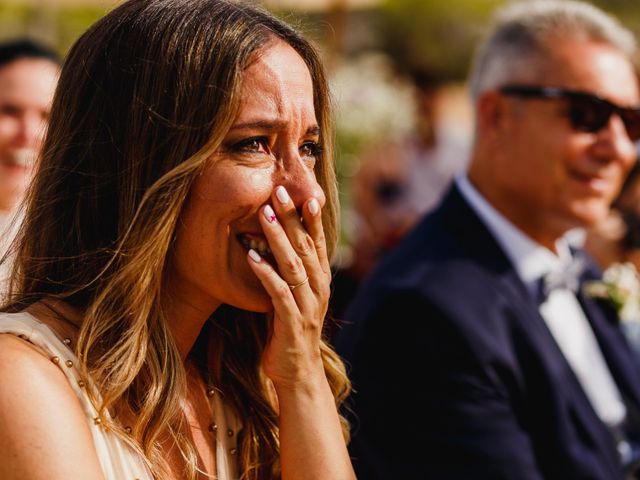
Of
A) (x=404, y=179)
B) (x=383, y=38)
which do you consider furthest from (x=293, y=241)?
(x=383, y=38)

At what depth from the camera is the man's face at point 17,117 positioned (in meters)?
4.25

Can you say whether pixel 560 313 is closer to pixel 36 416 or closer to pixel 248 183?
pixel 248 183

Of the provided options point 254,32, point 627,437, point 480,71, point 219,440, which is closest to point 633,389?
point 627,437

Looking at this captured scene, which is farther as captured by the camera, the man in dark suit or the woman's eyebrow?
the man in dark suit

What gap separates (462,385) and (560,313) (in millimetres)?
816

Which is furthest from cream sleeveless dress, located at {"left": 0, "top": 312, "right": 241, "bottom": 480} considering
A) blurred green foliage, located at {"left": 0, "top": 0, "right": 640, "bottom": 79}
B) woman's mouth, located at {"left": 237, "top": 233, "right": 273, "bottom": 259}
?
blurred green foliage, located at {"left": 0, "top": 0, "right": 640, "bottom": 79}

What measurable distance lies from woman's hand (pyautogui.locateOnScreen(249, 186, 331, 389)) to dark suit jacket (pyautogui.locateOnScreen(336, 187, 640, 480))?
3.53ft

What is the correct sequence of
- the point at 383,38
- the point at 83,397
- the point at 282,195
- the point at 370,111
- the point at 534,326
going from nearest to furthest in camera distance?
the point at 83,397, the point at 282,195, the point at 534,326, the point at 370,111, the point at 383,38

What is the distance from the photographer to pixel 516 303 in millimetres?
3379

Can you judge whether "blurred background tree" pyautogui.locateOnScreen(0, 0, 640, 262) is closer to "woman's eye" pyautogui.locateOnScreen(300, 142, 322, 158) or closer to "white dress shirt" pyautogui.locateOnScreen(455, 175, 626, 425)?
"white dress shirt" pyautogui.locateOnScreen(455, 175, 626, 425)

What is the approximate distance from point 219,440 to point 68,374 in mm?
475

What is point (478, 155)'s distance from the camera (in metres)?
3.92

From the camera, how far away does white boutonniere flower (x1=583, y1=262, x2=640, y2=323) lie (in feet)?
12.8

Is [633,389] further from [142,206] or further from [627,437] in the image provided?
[142,206]
